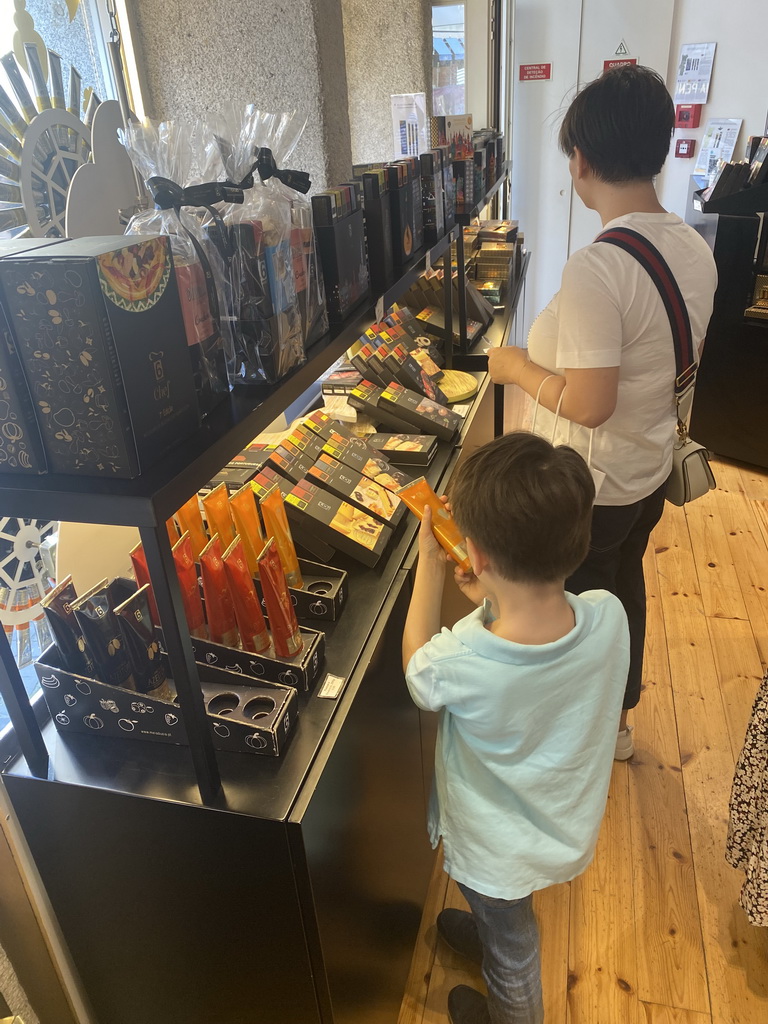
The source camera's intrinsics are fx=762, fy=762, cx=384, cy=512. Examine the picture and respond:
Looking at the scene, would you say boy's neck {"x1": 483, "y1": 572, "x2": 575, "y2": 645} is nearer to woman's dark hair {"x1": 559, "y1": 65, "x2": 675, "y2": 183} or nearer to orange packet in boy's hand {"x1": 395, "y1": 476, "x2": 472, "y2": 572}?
orange packet in boy's hand {"x1": 395, "y1": 476, "x2": 472, "y2": 572}

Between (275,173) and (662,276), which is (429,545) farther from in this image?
(662,276)

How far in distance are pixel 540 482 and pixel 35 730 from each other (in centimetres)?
80

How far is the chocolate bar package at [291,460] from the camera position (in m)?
1.58

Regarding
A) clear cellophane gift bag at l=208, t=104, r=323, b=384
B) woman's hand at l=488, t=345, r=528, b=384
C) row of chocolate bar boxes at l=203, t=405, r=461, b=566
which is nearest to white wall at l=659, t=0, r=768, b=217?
woman's hand at l=488, t=345, r=528, b=384

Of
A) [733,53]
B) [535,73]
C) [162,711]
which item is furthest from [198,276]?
[733,53]

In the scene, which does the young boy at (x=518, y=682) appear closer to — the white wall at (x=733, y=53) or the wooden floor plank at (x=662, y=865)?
the wooden floor plank at (x=662, y=865)

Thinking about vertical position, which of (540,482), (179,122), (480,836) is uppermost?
(179,122)

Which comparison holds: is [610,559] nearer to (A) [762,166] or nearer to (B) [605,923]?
(B) [605,923]

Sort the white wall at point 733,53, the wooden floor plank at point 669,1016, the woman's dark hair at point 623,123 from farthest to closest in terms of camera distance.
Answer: the white wall at point 733,53 → the wooden floor plank at point 669,1016 → the woman's dark hair at point 623,123

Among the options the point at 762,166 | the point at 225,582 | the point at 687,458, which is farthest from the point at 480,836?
the point at 762,166

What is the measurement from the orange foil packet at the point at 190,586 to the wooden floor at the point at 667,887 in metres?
1.02

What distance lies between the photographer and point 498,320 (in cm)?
308

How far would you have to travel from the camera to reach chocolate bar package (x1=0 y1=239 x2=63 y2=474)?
2.53 ft

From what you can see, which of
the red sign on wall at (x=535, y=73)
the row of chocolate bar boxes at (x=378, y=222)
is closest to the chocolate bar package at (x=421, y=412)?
the row of chocolate bar boxes at (x=378, y=222)
